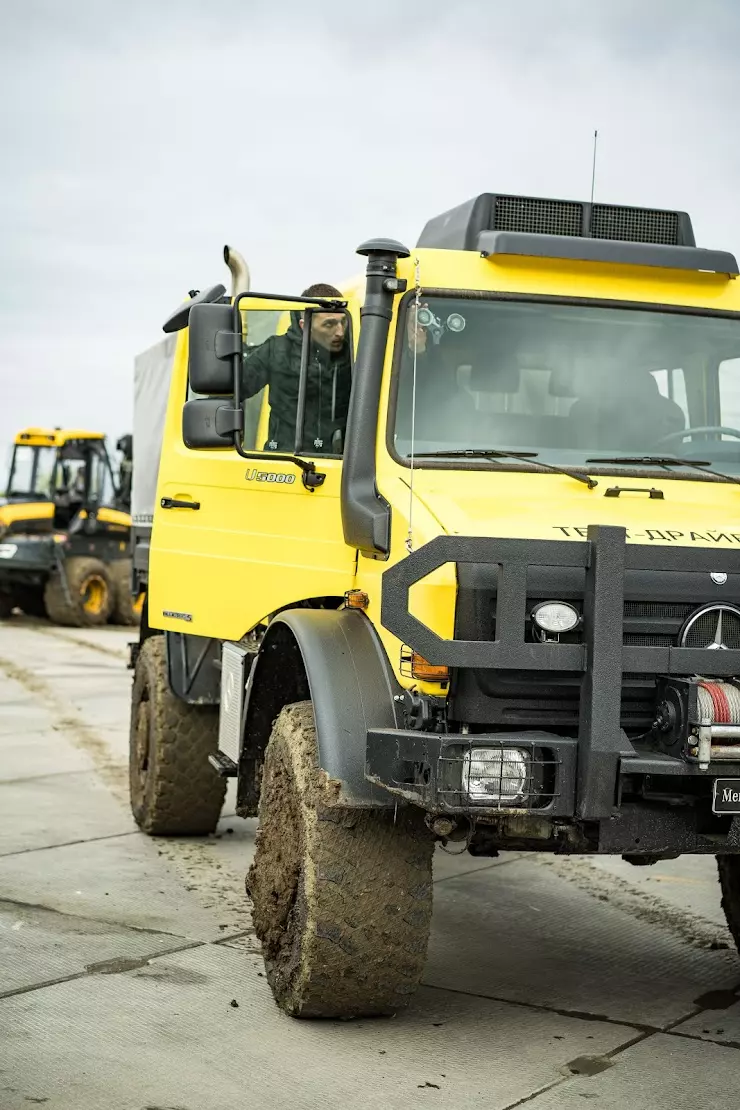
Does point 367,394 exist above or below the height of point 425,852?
above

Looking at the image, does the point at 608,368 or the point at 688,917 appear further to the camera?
the point at 688,917

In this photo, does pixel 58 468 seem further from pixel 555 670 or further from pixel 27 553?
pixel 555 670

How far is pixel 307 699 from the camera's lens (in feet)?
16.6

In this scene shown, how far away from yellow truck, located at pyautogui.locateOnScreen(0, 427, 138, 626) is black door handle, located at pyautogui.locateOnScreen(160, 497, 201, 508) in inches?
565

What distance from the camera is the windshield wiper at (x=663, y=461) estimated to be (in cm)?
496

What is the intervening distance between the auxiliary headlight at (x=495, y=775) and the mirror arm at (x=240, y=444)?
1454 mm

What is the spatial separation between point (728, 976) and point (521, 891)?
1449mm

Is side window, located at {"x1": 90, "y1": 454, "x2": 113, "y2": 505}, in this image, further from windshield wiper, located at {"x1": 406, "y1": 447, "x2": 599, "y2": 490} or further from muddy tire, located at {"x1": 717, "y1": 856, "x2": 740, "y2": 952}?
windshield wiper, located at {"x1": 406, "y1": 447, "x2": 599, "y2": 490}

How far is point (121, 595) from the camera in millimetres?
22453

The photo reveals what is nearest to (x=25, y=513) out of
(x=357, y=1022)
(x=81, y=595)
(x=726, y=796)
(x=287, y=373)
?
(x=81, y=595)

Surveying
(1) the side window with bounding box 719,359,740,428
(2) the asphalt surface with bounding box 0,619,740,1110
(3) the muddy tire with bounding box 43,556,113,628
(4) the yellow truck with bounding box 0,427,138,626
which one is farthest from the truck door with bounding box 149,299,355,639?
(3) the muddy tire with bounding box 43,556,113,628

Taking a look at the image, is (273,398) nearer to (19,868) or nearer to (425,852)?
(425,852)

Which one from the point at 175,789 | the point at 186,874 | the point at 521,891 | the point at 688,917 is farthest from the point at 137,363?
the point at 688,917

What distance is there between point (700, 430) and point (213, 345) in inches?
71.5
